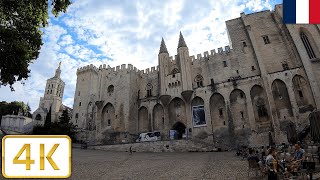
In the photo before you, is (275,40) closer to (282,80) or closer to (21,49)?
(282,80)

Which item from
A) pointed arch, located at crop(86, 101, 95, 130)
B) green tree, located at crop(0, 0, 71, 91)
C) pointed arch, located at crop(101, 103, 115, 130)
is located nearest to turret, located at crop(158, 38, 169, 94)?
pointed arch, located at crop(101, 103, 115, 130)

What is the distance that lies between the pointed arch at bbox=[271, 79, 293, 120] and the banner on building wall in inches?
381

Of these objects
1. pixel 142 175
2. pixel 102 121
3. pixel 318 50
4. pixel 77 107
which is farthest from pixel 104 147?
pixel 318 50

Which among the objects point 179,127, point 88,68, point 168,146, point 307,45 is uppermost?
point 88,68

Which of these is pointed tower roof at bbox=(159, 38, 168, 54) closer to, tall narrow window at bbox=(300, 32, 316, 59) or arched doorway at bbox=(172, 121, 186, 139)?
arched doorway at bbox=(172, 121, 186, 139)

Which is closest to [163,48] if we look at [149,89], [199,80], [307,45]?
[149,89]

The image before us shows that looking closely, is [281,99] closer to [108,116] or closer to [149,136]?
[149,136]

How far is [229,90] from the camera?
33.1 metres

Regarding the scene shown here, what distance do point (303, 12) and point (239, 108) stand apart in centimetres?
2575


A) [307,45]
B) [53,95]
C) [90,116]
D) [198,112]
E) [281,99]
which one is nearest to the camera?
[281,99]

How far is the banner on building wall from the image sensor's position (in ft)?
110

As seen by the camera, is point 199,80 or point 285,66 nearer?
point 285,66

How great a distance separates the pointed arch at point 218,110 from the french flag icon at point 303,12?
25.9 meters

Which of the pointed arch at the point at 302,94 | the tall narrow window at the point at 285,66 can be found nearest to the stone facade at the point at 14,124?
the tall narrow window at the point at 285,66
